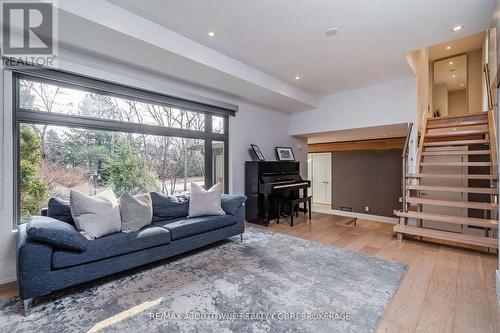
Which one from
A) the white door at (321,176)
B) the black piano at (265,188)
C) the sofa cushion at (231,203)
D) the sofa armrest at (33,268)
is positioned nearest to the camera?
the sofa armrest at (33,268)

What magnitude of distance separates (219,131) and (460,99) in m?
7.98

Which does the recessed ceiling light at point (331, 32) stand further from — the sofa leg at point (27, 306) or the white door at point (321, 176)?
the white door at point (321, 176)

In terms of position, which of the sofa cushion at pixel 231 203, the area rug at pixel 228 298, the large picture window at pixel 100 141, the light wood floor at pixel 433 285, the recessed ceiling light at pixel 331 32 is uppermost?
the recessed ceiling light at pixel 331 32

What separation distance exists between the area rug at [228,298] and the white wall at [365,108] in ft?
9.38

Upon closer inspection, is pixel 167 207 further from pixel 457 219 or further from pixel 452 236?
pixel 457 219

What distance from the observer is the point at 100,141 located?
313cm

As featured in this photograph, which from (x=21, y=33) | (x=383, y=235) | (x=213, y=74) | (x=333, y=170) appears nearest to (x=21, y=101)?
(x=21, y=33)

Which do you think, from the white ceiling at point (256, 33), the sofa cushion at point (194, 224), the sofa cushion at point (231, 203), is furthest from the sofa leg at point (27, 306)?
the white ceiling at point (256, 33)

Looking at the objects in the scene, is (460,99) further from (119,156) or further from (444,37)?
(119,156)

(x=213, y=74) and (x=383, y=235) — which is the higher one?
(x=213, y=74)

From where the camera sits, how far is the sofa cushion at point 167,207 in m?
3.16

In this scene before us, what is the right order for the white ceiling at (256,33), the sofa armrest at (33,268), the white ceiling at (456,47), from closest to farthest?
the sofa armrest at (33,268) → the white ceiling at (256,33) → the white ceiling at (456,47)

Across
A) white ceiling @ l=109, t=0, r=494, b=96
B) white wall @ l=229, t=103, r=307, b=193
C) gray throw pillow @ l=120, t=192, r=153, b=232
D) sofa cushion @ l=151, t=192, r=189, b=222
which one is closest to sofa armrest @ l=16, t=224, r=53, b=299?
gray throw pillow @ l=120, t=192, r=153, b=232

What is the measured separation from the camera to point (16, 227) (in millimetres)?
2488
